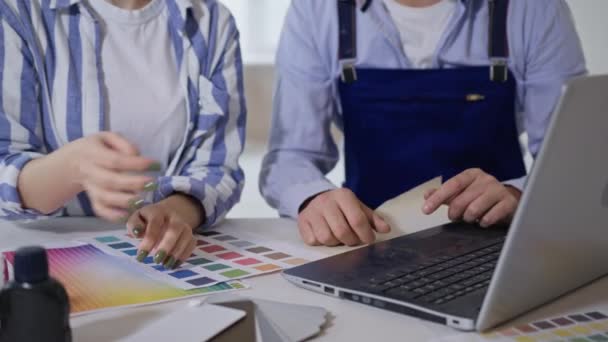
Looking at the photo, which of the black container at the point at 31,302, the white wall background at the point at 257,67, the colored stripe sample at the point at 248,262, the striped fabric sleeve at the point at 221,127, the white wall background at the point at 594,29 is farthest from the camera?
the white wall background at the point at 257,67

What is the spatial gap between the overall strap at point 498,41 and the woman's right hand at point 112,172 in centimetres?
72

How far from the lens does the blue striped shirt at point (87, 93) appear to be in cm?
100

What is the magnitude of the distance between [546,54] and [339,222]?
1.85ft

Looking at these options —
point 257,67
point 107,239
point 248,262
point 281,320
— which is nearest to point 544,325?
point 281,320

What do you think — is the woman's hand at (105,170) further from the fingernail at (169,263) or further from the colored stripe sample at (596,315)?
the colored stripe sample at (596,315)

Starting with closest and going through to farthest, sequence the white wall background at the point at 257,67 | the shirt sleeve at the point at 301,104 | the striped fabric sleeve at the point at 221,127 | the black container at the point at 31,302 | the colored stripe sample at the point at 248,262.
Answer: the black container at the point at 31,302, the colored stripe sample at the point at 248,262, the striped fabric sleeve at the point at 221,127, the shirt sleeve at the point at 301,104, the white wall background at the point at 257,67

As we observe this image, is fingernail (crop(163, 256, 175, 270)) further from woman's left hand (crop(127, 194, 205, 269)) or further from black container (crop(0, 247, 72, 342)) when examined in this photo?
black container (crop(0, 247, 72, 342))

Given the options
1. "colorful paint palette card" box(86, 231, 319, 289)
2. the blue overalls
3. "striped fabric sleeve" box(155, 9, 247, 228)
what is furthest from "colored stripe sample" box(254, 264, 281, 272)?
the blue overalls

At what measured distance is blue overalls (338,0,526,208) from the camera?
1.26 meters

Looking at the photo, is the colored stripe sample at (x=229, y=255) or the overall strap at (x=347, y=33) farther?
the overall strap at (x=347, y=33)

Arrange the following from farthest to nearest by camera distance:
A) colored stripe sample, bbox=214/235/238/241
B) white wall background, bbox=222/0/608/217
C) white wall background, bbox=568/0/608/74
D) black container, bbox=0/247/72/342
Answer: white wall background, bbox=222/0/608/217
white wall background, bbox=568/0/608/74
colored stripe sample, bbox=214/235/238/241
black container, bbox=0/247/72/342

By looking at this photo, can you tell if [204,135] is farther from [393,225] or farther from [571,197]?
[571,197]

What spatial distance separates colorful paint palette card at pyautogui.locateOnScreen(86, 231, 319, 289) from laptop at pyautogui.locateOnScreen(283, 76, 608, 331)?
0.21 feet

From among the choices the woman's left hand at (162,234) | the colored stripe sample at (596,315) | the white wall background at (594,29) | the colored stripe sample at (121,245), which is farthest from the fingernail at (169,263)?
the white wall background at (594,29)
